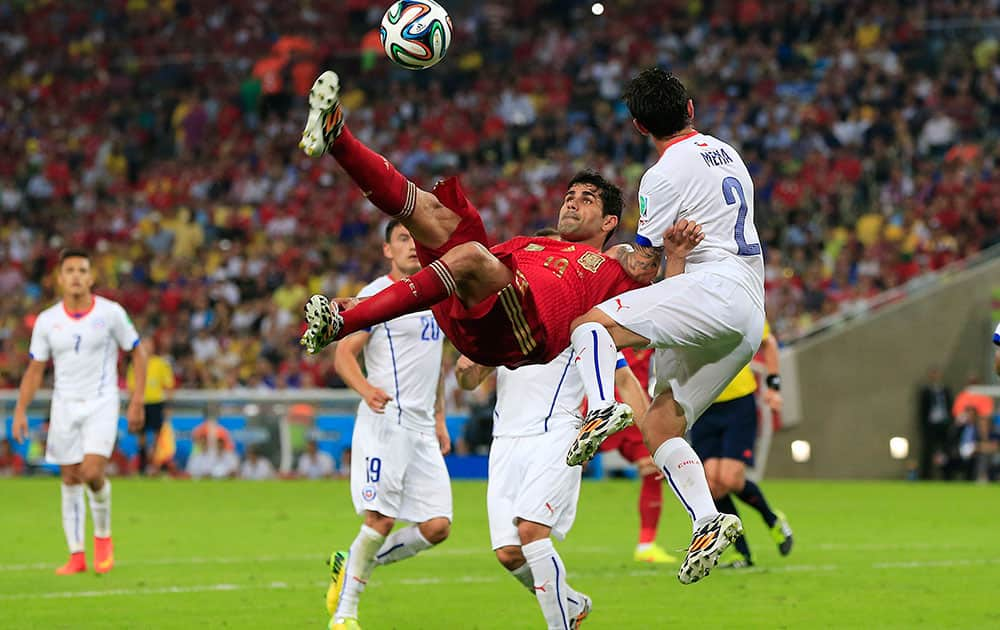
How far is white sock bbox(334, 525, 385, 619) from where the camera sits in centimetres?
909

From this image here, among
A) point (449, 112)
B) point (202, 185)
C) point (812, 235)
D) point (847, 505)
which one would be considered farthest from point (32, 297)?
point (847, 505)

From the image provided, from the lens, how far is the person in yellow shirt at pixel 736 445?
40.4ft

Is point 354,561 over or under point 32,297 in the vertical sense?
under

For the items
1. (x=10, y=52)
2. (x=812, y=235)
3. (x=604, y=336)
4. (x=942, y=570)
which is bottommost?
(x=942, y=570)

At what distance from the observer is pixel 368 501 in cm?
938

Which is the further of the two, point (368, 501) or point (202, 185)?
point (202, 185)

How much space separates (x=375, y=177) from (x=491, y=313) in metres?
0.86

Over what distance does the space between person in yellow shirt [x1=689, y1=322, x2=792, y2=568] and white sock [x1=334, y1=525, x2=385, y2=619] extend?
386cm

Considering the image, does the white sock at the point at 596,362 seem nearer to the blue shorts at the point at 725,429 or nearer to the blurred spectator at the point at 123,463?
the blue shorts at the point at 725,429

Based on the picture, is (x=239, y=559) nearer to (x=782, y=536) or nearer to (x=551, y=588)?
(x=782, y=536)

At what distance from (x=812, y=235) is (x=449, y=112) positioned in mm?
9371

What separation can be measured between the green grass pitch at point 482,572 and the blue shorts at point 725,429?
102cm

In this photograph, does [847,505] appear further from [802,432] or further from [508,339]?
[508,339]

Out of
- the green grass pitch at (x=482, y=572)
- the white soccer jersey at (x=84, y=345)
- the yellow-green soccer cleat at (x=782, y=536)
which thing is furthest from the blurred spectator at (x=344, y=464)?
the yellow-green soccer cleat at (x=782, y=536)
